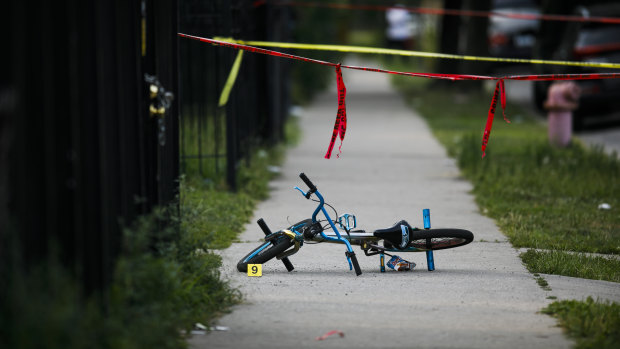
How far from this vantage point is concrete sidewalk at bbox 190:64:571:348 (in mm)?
5012

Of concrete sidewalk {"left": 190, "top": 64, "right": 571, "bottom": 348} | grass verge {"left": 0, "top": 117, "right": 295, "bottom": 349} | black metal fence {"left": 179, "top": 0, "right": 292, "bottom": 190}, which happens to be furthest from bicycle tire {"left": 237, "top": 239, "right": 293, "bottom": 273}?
black metal fence {"left": 179, "top": 0, "right": 292, "bottom": 190}

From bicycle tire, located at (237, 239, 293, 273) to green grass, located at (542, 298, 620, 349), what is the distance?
178cm

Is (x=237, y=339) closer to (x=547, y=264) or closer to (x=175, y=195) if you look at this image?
(x=175, y=195)

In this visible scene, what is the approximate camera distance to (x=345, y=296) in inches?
231

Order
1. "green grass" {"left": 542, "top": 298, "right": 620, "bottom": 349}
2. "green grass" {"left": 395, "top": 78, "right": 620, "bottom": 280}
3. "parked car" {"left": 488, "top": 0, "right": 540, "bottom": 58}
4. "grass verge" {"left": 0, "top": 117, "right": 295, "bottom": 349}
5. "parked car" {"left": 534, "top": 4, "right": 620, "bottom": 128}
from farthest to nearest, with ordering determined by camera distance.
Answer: "parked car" {"left": 488, "top": 0, "right": 540, "bottom": 58} < "parked car" {"left": 534, "top": 4, "right": 620, "bottom": 128} < "green grass" {"left": 395, "top": 78, "right": 620, "bottom": 280} < "green grass" {"left": 542, "top": 298, "right": 620, "bottom": 349} < "grass verge" {"left": 0, "top": 117, "right": 295, "bottom": 349}

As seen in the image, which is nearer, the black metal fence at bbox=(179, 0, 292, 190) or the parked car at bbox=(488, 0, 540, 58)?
the black metal fence at bbox=(179, 0, 292, 190)

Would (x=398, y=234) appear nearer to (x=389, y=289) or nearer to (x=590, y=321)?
(x=389, y=289)

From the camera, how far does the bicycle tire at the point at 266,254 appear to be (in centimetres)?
636

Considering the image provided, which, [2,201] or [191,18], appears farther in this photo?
[191,18]

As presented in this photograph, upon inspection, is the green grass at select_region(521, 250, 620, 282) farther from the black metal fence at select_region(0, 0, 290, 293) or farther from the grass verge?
the black metal fence at select_region(0, 0, 290, 293)

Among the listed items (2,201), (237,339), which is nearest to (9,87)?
(2,201)

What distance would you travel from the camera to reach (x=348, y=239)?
656 cm

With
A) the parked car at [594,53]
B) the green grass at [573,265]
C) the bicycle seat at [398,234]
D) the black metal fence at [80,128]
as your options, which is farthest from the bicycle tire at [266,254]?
the parked car at [594,53]

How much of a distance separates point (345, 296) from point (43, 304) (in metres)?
2.54
